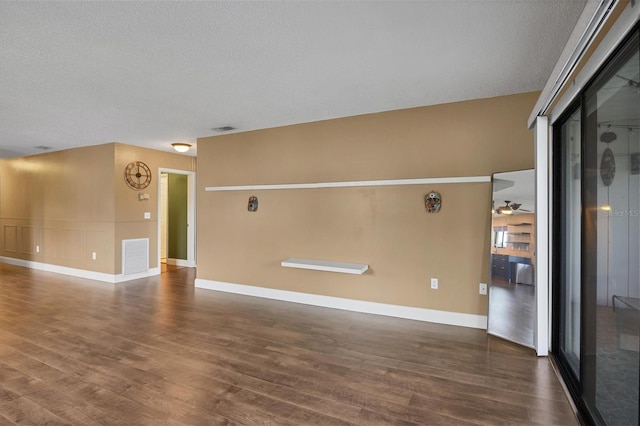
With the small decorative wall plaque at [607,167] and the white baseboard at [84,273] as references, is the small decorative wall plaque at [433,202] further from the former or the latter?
the white baseboard at [84,273]

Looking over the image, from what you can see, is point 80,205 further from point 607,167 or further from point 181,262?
point 607,167

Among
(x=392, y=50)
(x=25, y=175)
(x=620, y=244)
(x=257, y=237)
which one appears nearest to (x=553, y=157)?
(x=620, y=244)

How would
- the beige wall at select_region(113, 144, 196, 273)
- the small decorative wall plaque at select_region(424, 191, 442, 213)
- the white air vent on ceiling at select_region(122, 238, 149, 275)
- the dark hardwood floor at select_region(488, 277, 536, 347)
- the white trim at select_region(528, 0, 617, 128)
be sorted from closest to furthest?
the white trim at select_region(528, 0, 617, 128) → the dark hardwood floor at select_region(488, 277, 536, 347) → the small decorative wall plaque at select_region(424, 191, 442, 213) → the beige wall at select_region(113, 144, 196, 273) → the white air vent on ceiling at select_region(122, 238, 149, 275)

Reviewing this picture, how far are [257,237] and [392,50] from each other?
3.21 metres

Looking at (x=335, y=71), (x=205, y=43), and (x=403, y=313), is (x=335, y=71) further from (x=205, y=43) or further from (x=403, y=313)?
(x=403, y=313)

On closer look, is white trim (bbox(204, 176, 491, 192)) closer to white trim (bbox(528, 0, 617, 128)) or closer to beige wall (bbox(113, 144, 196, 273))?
white trim (bbox(528, 0, 617, 128))

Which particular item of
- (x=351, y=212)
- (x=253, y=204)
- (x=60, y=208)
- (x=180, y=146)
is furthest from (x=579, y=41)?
(x=60, y=208)

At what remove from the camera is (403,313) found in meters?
3.81

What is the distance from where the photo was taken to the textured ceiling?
2.01m

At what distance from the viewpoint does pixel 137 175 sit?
19.9ft

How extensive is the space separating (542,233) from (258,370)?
2697 mm

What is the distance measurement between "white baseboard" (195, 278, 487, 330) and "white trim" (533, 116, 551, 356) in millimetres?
657

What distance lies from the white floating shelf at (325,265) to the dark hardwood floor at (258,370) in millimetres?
563

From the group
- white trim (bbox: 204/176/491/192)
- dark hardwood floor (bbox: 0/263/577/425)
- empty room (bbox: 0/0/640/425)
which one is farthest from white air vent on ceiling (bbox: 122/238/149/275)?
white trim (bbox: 204/176/491/192)
